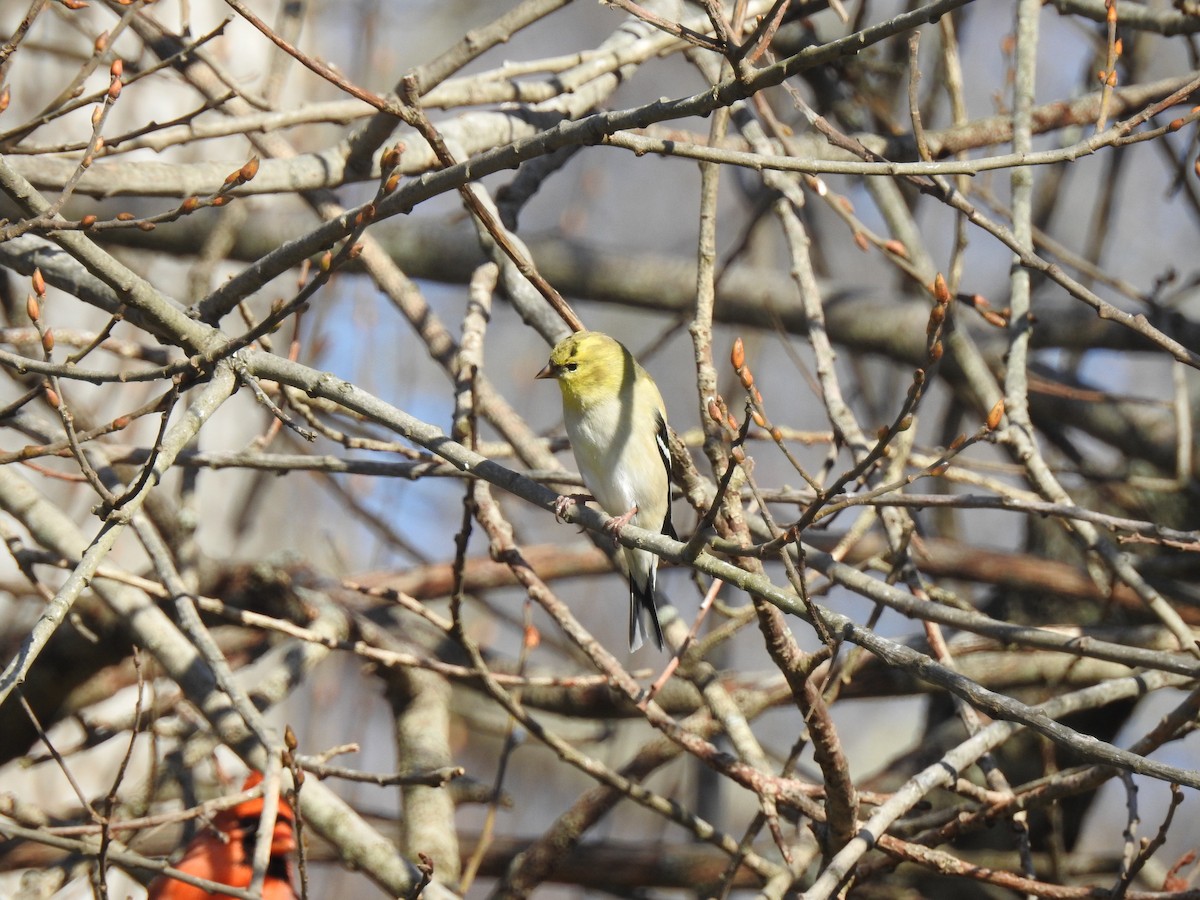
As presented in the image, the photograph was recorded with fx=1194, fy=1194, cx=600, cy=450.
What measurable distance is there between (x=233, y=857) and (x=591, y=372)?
189cm

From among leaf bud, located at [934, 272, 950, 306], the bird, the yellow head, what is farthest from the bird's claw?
the bird

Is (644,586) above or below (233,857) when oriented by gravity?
above

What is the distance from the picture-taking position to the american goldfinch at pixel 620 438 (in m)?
3.72

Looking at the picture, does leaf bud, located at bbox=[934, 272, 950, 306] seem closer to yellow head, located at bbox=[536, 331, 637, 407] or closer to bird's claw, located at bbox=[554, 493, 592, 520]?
bird's claw, located at bbox=[554, 493, 592, 520]

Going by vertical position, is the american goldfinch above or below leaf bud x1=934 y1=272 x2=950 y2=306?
above

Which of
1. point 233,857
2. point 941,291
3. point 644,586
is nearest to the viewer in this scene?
point 941,291

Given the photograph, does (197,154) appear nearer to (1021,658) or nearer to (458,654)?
(458,654)

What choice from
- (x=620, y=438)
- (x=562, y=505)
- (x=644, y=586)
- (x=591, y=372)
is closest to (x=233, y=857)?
(x=644, y=586)

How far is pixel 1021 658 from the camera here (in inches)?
174

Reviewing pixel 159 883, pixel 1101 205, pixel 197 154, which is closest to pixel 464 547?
pixel 159 883

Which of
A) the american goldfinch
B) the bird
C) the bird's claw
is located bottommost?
the bird

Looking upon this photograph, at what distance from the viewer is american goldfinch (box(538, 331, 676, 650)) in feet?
12.2

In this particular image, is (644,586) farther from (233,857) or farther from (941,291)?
(941,291)

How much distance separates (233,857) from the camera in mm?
3736
